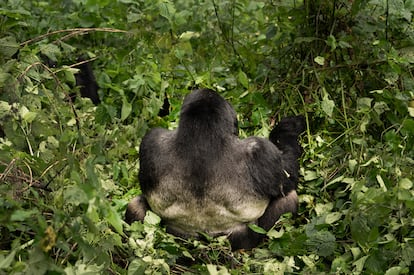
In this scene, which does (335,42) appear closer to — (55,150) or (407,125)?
(407,125)

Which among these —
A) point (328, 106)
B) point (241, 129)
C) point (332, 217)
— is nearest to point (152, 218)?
point (332, 217)

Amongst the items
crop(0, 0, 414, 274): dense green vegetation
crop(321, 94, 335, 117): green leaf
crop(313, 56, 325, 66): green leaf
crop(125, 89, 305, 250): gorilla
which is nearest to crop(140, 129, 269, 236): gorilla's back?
crop(125, 89, 305, 250): gorilla

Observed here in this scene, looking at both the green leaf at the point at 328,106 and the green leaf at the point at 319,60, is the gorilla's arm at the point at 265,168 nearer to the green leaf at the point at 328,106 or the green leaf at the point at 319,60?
the green leaf at the point at 328,106

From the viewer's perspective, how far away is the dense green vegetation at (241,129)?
10.4 ft

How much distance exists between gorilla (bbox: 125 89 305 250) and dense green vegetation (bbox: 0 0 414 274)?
0.11 metres

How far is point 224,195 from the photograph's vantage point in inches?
153

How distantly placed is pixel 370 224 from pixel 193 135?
39.5 inches

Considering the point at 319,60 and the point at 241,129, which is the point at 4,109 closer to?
the point at 241,129

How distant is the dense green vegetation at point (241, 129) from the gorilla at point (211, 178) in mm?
114

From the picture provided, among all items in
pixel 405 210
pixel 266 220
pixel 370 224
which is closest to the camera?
pixel 370 224

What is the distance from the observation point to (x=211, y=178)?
384 cm

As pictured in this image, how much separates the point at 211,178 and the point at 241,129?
96 centimetres

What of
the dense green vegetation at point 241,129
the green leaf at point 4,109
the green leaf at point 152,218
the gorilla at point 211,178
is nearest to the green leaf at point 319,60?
the dense green vegetation at point 241,129

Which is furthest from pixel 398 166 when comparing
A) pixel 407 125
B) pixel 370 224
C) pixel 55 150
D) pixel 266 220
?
pixel 55 150
